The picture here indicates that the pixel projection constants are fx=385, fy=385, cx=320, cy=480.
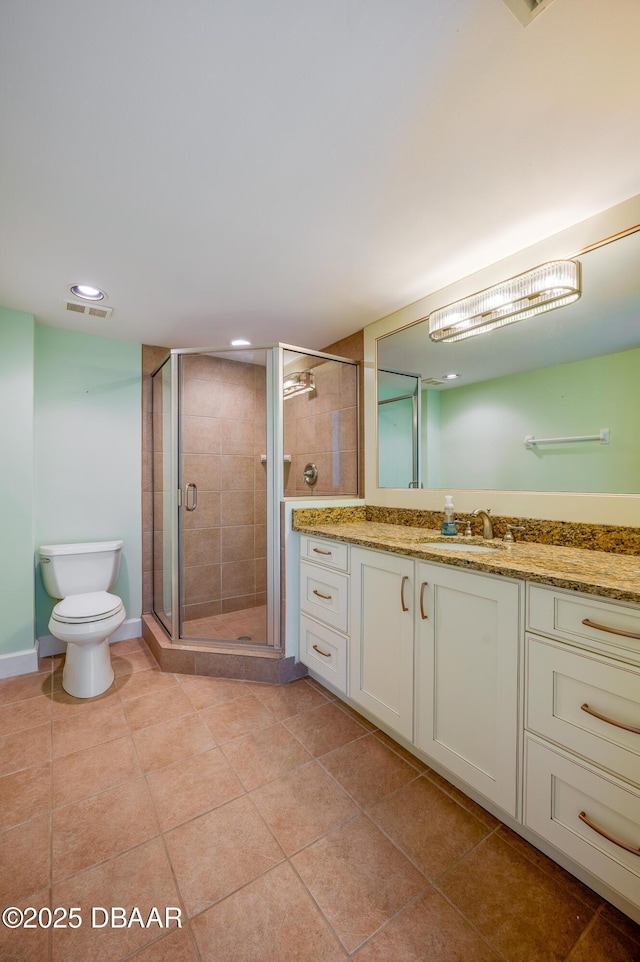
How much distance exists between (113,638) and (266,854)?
207 centimetres

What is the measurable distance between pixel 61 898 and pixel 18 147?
2220 mm

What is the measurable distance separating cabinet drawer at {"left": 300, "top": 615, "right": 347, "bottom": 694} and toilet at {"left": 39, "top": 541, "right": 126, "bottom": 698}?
1.02m

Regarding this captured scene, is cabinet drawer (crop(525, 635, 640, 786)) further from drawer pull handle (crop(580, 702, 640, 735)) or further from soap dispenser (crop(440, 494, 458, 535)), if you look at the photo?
soap dispenser (crop(440, 494, 458, 535))

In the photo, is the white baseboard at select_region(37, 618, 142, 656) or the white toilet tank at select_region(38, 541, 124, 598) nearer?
the white toilet tank at select_region(38, 541, 124, 598)

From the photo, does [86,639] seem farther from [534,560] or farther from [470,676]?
[534,560]

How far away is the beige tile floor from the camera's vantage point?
98 centimetres

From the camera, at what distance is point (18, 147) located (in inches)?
47.3

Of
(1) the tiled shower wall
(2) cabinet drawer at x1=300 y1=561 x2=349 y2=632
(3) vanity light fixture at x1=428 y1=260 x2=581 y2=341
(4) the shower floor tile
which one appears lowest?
(4) the shower floor tile

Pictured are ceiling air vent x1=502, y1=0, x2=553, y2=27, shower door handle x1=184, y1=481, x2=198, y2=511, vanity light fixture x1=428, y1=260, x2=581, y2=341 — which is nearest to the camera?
ceiling air vent x1=502, y1=0, x2=553, y2=27

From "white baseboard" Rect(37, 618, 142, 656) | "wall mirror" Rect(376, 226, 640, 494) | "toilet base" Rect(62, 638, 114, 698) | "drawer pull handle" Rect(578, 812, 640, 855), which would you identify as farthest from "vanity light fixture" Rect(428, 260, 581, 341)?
"white baseboard" Rect(37, 618, 142, 656)

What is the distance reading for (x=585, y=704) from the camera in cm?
103

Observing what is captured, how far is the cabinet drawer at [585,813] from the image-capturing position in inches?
37.5

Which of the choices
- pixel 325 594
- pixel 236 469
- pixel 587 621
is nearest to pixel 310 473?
pixel 236 469

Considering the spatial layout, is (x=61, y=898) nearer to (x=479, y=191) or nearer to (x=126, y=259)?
(x=126, y=259)
